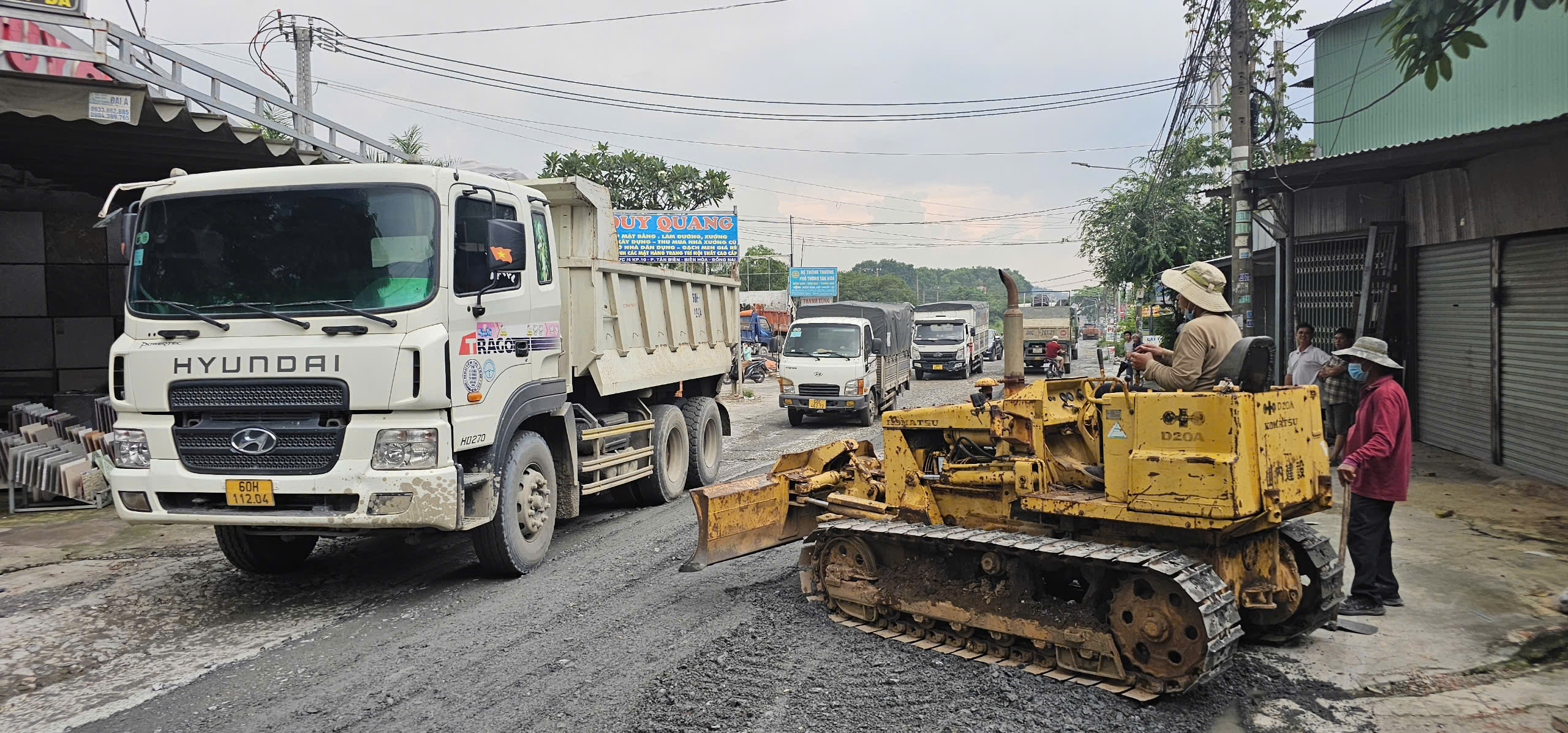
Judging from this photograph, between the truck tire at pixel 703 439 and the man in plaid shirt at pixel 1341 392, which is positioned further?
the truck tire at pixel 703 439

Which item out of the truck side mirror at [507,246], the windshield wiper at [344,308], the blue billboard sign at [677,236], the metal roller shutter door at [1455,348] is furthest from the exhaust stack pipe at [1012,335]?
the blue billboard sign at [677,236]

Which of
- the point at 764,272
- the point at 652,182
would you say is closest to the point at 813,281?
the point at 764,272

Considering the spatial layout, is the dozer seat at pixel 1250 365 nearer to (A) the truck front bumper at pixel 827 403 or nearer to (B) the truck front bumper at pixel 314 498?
(B) the truck front bumper at pixel 314 498

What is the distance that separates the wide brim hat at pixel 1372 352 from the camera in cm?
584

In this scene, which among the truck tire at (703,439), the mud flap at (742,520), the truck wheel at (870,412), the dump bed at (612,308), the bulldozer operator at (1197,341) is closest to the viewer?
the bulldozer operator at (1197,341)

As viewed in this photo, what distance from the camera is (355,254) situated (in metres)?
6.07

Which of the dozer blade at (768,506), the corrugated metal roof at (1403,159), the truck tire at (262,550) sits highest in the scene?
the corrugated metal roof at (1403,159)

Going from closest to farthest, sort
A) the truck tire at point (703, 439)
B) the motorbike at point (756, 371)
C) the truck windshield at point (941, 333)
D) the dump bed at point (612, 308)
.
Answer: the dump bed at point (612, 308)
the truck tire at point (703, 439)
the truck windshield at point (941, 333)
the motorbike at point (756, 371)

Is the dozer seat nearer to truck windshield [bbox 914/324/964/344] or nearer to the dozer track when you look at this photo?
the dozer track

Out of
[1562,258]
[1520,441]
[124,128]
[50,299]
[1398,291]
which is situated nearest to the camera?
[1562,258]

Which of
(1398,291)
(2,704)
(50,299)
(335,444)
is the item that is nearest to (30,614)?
(2,704)

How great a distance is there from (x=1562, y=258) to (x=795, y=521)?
319 inches

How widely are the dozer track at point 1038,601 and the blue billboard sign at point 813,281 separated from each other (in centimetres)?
5699

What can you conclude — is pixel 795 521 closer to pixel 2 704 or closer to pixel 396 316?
pixel 396 316
